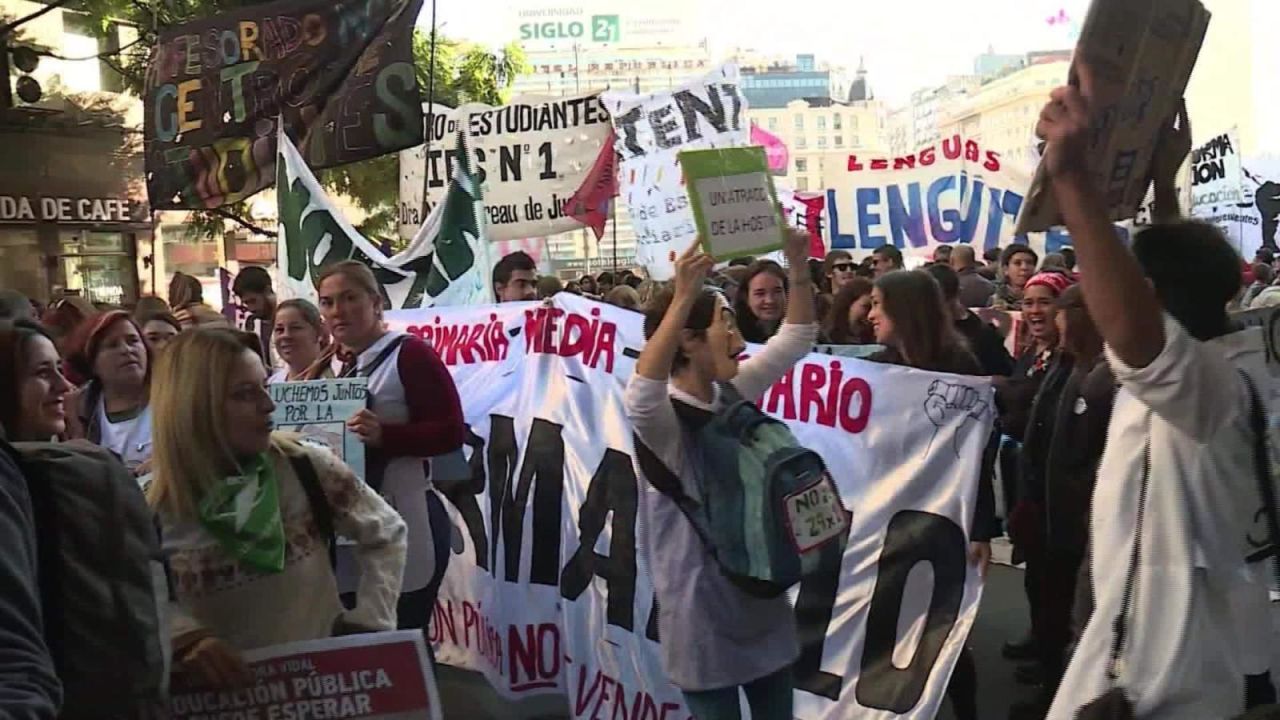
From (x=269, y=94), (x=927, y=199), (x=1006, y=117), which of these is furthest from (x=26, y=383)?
(x=1006, y=117)

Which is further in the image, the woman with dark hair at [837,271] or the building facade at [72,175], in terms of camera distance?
the building facade at [72,175]

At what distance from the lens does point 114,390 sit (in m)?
4.20

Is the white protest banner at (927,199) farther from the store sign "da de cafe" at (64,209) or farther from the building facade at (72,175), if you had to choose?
the store sign "da de cafe" at (64,209)

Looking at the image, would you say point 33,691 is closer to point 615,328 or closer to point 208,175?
A: point 615,328

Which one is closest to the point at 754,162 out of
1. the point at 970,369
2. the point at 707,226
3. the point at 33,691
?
the point at 707,226

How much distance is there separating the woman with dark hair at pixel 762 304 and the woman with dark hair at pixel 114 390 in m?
2.80

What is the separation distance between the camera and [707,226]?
13.4 ft

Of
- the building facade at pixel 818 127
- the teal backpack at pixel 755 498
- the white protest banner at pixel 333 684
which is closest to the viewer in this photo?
the white protest banner at pixel 333 684

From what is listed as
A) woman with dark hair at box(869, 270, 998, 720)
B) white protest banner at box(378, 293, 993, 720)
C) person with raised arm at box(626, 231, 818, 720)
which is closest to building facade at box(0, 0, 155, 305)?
white protest banner at box(378, 293, 993, 720)

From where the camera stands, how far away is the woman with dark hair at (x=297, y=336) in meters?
4.70

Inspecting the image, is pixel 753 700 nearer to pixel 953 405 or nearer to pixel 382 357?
pixel 953 405

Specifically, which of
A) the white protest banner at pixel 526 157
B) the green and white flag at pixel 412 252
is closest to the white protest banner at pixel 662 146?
the white protest banner at pixel 526 157

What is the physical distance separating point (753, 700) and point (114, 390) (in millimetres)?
2339

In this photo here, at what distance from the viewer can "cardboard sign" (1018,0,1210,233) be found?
2.19 metres
